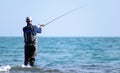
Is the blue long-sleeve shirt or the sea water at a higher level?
the blue long-sleeve shirt

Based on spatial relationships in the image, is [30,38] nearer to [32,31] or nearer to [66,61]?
[32,31]

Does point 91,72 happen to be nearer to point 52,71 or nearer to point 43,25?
point 52,71

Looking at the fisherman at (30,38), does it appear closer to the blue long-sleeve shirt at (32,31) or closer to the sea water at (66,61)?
the blue long-sleeve shirt at (32,31)

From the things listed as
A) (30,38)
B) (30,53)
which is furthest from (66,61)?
(30,38)

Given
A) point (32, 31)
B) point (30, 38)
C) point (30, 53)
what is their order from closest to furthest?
point (32, 31) < point (30, 38) < point (30, 53)

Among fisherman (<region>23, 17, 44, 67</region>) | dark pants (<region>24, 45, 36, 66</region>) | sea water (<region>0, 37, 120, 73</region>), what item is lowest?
sea water (<region>0, 37, 120, 73</region>)

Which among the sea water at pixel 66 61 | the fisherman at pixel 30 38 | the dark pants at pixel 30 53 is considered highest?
the fisherman at pixel 30 38

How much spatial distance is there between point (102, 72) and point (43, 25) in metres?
3.82

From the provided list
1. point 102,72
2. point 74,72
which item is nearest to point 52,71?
point 74,72

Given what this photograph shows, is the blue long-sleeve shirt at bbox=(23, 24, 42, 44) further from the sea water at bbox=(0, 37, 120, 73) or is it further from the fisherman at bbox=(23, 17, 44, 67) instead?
the sea water at bbox=(0, 37, 120, 73)

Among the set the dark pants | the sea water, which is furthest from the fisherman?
the sea water

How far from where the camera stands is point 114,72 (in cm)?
2052

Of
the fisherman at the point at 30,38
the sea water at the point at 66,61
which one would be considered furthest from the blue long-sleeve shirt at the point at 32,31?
the sea water at the point at 66,61

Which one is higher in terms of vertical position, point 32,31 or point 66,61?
point 32,31
